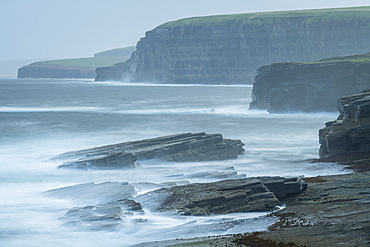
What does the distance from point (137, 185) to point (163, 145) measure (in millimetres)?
13736

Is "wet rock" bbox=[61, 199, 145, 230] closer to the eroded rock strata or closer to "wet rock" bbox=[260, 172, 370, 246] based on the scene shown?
the eroded rock strata

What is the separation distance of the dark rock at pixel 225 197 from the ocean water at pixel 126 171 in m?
0.80

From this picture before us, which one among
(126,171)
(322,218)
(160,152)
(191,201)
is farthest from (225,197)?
(160,152)

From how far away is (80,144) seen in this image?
7150 centimetres

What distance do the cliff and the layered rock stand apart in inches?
1956

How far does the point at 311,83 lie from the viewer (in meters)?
107

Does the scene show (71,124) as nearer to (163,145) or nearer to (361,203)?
(163,145)

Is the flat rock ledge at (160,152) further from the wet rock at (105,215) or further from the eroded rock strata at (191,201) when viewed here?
the wet rock at (105,215)

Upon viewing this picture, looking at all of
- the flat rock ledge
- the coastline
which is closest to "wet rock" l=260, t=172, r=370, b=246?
the coastline

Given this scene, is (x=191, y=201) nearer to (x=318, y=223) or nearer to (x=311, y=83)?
(x=318, y=223)

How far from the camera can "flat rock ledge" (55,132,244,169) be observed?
5009 cm

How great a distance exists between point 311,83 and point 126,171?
209 ft

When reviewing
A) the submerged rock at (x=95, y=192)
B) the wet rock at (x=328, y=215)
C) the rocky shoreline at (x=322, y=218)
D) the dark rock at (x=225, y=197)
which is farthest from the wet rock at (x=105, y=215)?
the wet rock at (x=328, y=215)

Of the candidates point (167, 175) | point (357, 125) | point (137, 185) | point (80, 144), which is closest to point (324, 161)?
point (357, 125)
